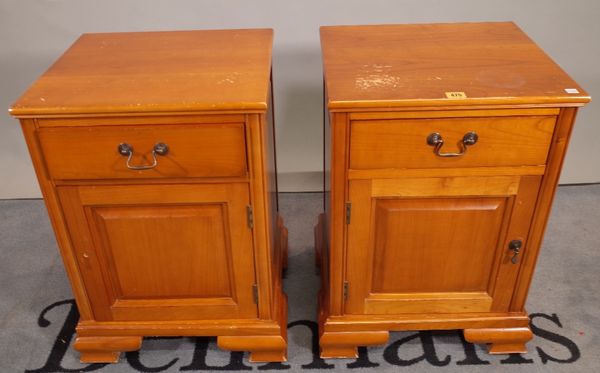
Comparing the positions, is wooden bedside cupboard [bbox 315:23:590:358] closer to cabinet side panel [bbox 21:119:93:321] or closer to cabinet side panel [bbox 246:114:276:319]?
cabinet side panel [bbox 246:114:276:319]

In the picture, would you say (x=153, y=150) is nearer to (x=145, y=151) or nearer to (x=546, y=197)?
(x=145, y=151)

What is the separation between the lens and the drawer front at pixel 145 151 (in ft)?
3.20

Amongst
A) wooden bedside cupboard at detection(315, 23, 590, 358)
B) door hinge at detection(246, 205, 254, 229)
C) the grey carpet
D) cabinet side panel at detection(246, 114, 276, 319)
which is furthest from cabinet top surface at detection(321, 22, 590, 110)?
the grey carpet

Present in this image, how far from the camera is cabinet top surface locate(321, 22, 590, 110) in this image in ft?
3.12

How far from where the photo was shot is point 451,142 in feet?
3.28

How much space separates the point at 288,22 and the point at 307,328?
2.82 feet

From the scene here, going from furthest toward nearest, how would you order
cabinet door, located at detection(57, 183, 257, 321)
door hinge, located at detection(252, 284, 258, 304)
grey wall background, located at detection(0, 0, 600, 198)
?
grey wall background, located at detection(0, 0, 600, 198) < door hinge, located at detection(252, 284, 258, 304) < cabinet door, located at detection(57, 183, 257, 321)

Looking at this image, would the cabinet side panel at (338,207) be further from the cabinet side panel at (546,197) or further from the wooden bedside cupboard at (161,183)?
the cabinet side panel at (546,197)

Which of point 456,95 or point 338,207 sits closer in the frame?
point 456,95

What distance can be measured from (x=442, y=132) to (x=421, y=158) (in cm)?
6

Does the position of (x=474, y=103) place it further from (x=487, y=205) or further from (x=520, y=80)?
(x=487, y=205)

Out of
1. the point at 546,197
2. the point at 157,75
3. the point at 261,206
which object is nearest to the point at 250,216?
the point at 261,206

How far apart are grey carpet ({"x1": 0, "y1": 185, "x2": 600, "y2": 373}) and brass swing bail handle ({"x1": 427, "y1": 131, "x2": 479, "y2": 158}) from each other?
0.56 meters

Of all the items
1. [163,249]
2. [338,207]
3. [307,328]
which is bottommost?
[307,328]
